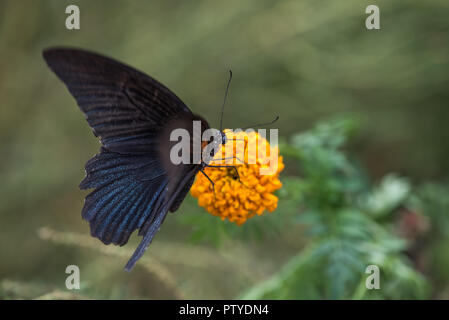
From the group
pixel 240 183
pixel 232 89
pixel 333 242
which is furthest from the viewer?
pixel 232 89

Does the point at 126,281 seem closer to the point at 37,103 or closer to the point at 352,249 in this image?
the point at 352,249

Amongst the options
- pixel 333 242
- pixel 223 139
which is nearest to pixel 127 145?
pixel 223 139

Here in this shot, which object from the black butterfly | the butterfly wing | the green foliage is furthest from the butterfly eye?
the green foliage

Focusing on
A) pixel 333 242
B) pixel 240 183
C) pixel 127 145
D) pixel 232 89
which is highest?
pixel 232 89

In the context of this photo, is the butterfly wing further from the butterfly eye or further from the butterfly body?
the butterfly eye

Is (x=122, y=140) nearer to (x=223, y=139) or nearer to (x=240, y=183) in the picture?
(x=223, y=139)

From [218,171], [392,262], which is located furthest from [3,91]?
[392,262]

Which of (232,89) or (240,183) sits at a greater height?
(232,89)

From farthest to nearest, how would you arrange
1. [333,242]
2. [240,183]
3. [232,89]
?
[232,89] → [333,242] → [240,183]
